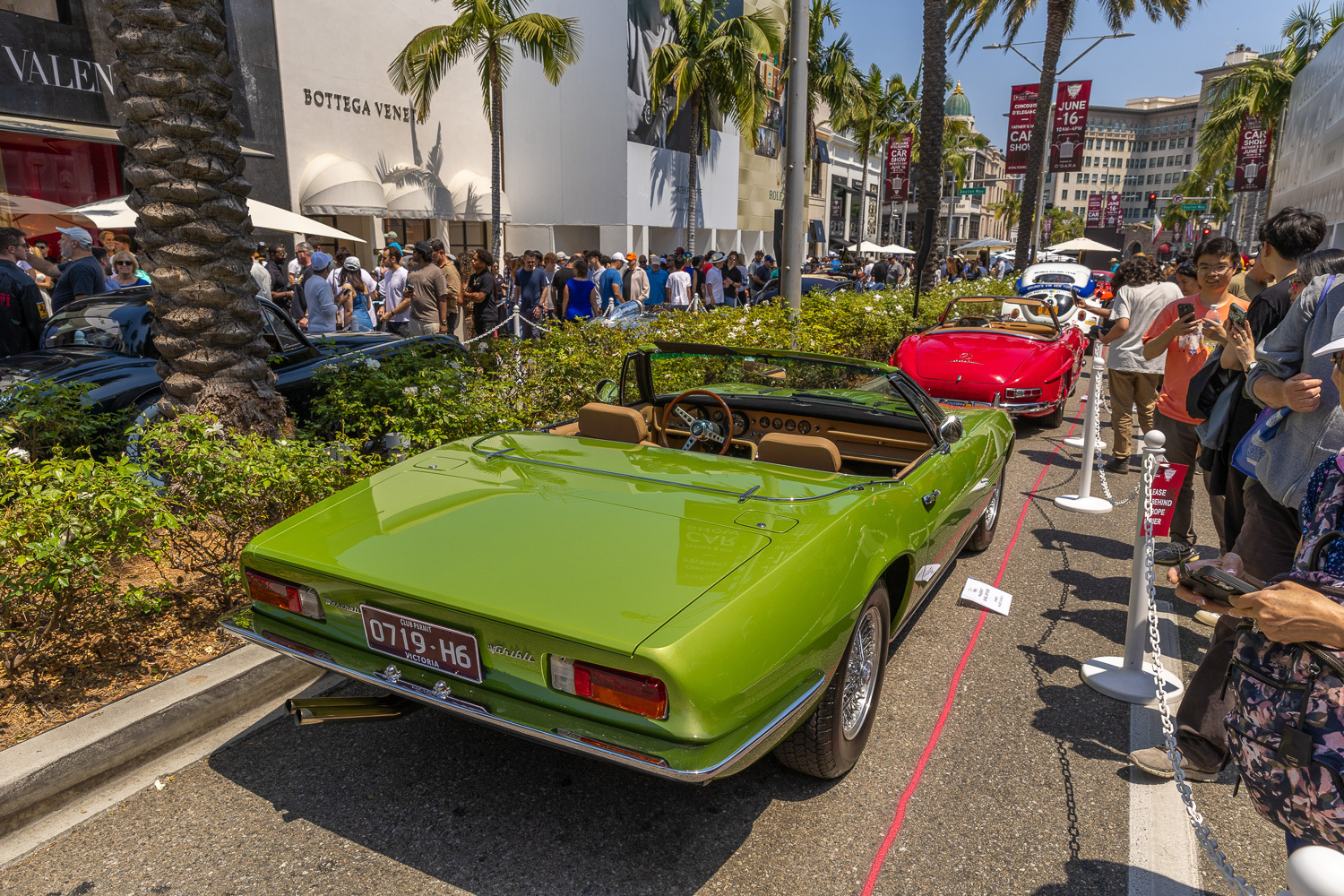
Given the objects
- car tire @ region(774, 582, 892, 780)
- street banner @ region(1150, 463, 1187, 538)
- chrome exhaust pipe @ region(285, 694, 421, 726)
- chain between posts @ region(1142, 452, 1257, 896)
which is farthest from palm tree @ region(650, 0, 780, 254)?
chrome exhaust pipe @ region(285, 694, 421, 726)

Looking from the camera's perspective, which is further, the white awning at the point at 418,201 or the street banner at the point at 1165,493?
the white awning at the point at 418,201

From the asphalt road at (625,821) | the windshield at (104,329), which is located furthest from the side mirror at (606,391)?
the windshield at (104,329)

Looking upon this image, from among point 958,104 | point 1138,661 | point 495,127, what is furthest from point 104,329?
point 958,104

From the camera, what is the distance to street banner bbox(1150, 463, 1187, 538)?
412cm

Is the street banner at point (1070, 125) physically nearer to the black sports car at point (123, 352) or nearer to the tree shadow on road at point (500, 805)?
the black sports car at point (123, 352)

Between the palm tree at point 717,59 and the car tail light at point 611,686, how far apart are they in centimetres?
2316

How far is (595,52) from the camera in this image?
24.8 m

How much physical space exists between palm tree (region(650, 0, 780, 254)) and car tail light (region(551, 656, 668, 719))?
23.2 m

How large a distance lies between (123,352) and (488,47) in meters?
12.9

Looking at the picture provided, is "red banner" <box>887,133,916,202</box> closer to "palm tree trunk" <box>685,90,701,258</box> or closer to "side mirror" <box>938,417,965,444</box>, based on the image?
"palm tree trunk" <box>685,90,701,258</box>

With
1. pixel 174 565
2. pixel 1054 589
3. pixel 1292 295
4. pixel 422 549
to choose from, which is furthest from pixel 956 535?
pixel 174 565

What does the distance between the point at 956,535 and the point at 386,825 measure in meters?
2.90

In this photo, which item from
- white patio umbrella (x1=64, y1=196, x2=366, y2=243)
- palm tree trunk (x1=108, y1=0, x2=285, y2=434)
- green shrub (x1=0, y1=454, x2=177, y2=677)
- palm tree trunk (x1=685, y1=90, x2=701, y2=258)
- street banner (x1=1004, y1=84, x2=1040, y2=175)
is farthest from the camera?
street banner (x1=1004, y1=84, x2=1040, y2=175)

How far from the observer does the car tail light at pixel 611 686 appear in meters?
2.23
